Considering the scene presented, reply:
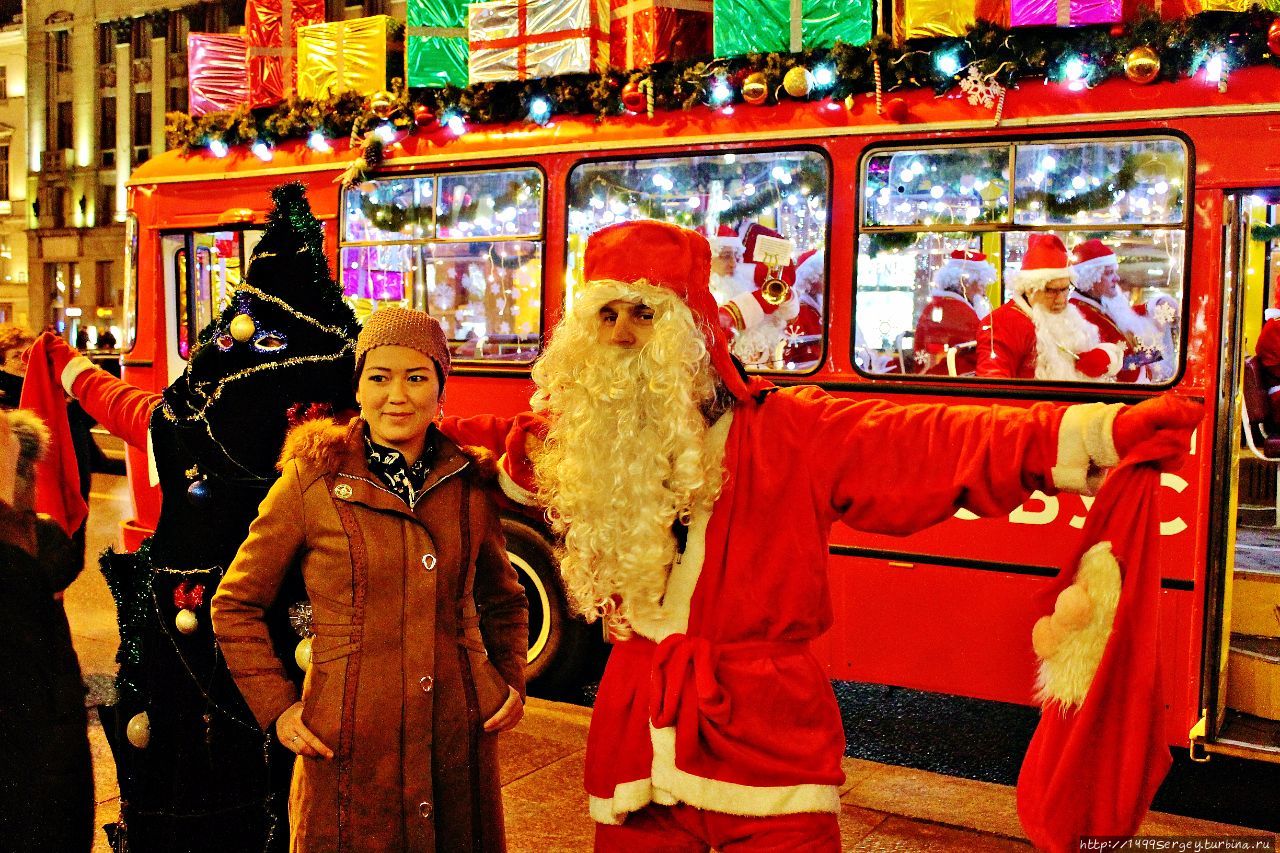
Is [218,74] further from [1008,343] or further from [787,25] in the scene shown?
[1008,343]

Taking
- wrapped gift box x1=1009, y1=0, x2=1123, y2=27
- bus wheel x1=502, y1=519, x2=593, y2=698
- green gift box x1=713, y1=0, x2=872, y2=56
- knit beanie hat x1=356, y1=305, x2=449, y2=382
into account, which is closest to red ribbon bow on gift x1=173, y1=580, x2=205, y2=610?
knit beanie hat x1=356, y1=305, x2=449, y2=382

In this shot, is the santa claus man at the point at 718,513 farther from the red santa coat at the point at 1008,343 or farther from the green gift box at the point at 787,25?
the green gift box at the point at 787,25

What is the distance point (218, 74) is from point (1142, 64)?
5747 mm

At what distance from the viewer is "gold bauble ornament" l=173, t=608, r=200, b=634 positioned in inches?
134

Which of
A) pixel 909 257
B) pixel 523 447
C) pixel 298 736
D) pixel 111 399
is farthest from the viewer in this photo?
pixel 909 257

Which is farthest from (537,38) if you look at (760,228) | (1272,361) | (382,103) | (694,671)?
(1272,361)

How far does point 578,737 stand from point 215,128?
462 cm

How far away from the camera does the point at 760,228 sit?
5.68 metres

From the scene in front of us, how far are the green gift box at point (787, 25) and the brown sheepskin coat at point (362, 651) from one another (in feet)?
11.5

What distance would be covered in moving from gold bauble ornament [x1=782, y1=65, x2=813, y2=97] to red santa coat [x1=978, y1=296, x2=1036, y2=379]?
1.35 metres

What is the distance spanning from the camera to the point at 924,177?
528 centimetres

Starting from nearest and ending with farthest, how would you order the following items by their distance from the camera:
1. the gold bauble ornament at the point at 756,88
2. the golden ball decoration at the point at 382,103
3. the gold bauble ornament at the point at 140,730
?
the gold bauble ornament at the point at 140,730 < the gold bauble ornament at the point at 756,88 < the golden ball decoration at the point at 382,103

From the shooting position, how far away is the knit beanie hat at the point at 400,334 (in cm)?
288

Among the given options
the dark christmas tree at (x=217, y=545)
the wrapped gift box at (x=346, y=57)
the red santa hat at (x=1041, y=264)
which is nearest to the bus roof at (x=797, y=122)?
the wrapped gift box at (x=346, y=57)
